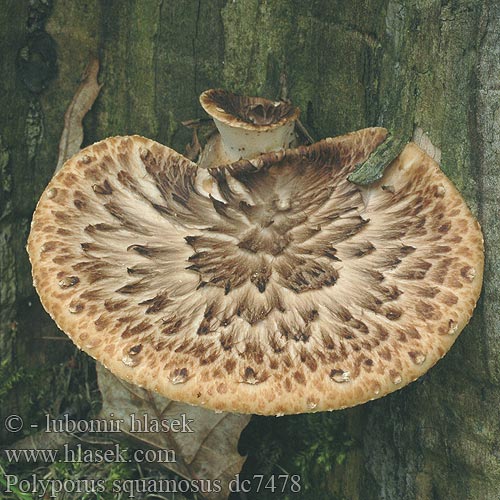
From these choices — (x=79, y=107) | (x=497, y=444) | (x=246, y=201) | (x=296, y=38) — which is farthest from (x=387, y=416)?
(x=79, y=107)

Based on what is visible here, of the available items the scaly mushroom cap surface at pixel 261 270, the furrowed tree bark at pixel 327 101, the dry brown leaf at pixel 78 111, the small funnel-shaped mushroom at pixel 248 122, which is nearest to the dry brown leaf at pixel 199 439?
the furrowed tree bark at pixel 327 101

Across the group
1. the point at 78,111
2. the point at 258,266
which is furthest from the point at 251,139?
the point at 78,111

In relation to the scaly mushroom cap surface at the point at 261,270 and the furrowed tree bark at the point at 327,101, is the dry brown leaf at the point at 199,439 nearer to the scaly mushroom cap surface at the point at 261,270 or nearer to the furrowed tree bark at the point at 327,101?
the furrowed tree bark at the point at 327,101

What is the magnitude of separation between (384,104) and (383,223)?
810mm

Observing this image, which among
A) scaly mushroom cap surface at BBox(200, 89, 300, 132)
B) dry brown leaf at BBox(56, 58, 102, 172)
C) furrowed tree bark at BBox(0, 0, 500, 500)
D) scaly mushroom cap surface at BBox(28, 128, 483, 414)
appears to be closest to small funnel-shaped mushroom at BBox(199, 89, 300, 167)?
scaly mushroom cap surface at BBox(200, 89, 300, 132)

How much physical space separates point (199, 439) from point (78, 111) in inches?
102

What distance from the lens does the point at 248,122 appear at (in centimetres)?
405

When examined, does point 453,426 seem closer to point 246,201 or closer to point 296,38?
point 246,201

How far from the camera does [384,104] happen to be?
4.07m

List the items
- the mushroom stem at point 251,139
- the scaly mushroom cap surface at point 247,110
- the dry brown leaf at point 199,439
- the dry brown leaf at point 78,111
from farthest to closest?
the dry brown leaf at point 78,111 → the dry brown leaf at point 199,439 → the mushroom stem at point 251,139 → the scaly mushroom cap surface at point 247,110

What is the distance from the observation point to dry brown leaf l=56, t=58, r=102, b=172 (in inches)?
186

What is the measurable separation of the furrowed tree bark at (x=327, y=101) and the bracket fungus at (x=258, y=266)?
31 centimetres

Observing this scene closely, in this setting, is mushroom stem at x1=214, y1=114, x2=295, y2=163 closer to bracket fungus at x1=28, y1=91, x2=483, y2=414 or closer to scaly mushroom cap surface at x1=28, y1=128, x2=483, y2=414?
bracket fungus at x1=28, y1=91, x2=483, y2=414

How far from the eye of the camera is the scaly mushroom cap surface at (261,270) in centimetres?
308
